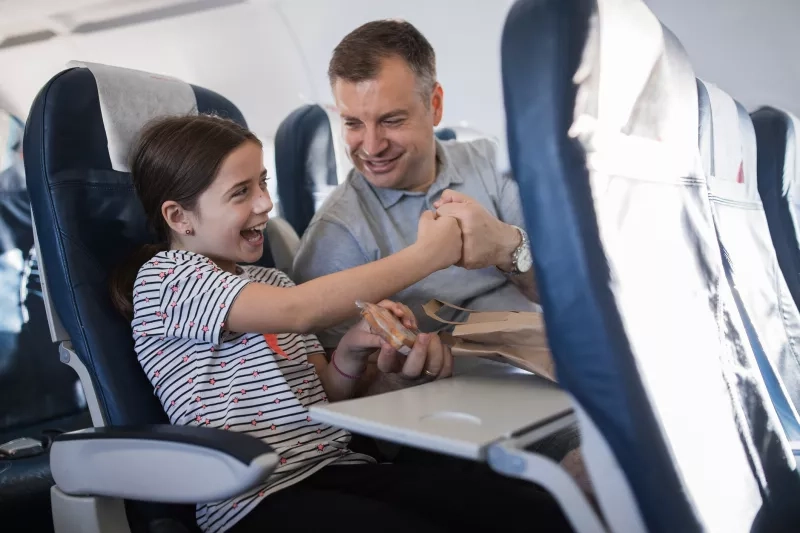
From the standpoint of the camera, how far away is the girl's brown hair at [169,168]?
147 cm

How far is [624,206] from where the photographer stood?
2.81 feet

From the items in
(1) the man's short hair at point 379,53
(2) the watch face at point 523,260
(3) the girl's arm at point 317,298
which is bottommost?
(2) the watch face at point 523,260

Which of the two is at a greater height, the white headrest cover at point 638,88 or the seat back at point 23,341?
the white headrest cover at point 638,88

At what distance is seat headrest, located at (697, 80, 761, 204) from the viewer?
1.25 metres

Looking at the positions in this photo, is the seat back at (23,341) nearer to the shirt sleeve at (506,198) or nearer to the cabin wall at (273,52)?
the cabin wall at (273,52)

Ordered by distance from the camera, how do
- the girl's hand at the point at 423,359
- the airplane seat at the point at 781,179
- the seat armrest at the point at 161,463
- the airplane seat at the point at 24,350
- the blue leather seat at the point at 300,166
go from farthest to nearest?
1. the blue leather seat at the point at 300,166
2. the airplane seat at the point at 24,350
3. the airplane seat at the point at 781,179
4. the girl's hand at the point at 423,359
5. the seat armrest at the point at 161,463

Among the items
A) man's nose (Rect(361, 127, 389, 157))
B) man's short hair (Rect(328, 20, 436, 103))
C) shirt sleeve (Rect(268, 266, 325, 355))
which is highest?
man's short hair (Rect(328, 20, 436, 103))

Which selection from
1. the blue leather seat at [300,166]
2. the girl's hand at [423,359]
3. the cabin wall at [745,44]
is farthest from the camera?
the blue leather seat at [300,166]

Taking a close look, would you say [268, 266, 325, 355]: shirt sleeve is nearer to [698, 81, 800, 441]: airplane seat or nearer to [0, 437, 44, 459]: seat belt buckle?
[0, 437, 44, 459]: seat belt buckle

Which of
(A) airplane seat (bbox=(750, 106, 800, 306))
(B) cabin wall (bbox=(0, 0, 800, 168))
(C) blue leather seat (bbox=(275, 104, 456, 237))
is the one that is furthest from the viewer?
(B) cabin wall (bbox=(0, 0, 800, 168))

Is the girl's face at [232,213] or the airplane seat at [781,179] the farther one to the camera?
the airplane seat at [781,179]

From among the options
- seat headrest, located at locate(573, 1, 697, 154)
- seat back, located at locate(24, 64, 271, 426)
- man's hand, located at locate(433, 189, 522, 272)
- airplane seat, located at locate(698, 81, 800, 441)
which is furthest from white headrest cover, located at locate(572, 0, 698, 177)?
seat back, located at locate(24, 64, 271, 426)

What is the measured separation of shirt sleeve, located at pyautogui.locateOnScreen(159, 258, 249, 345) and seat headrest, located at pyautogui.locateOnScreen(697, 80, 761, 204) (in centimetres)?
86

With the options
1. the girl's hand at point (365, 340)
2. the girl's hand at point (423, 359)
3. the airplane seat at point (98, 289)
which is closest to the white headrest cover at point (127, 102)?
the airplane seat at point (98, 289)
